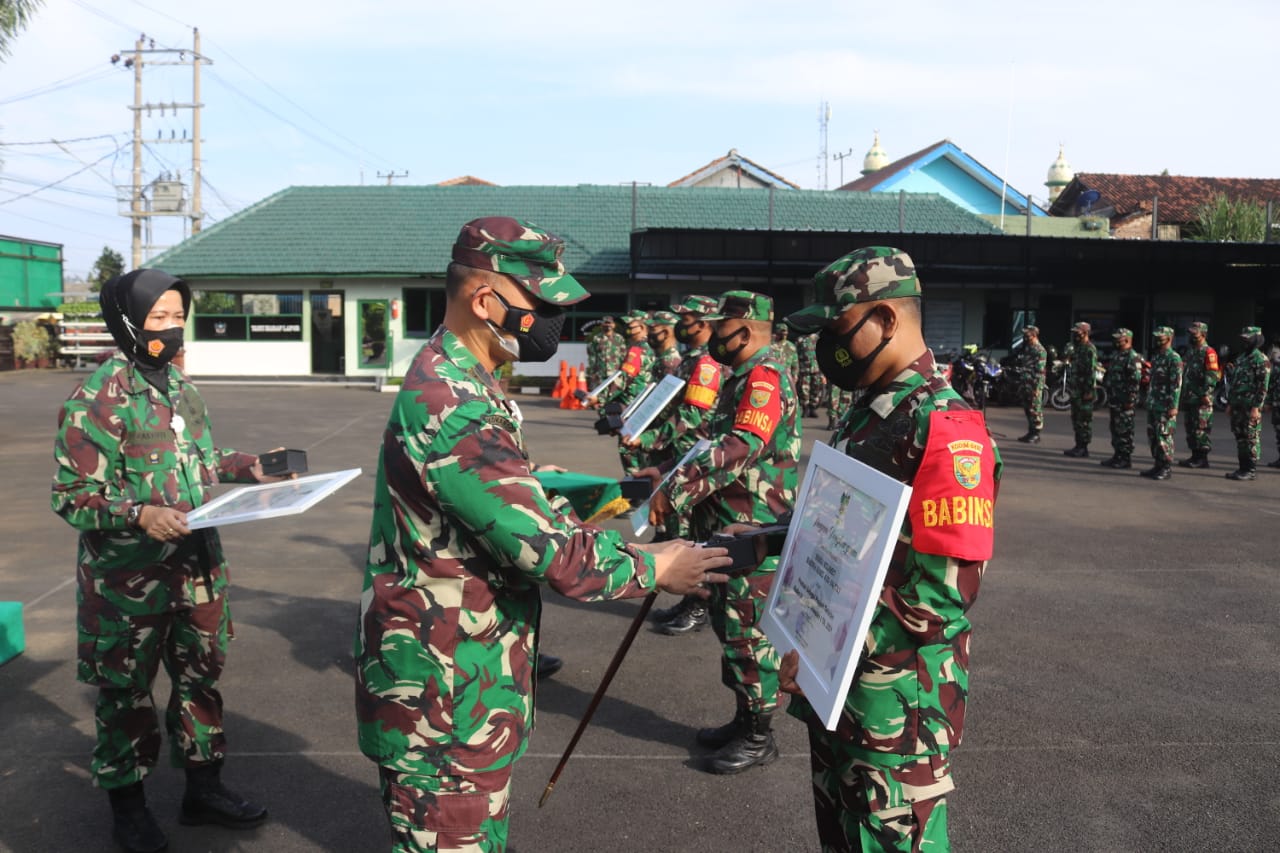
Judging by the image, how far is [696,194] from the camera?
30688 mm

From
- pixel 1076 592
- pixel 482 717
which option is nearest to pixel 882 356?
pixel 482 717

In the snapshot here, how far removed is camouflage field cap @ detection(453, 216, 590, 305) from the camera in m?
2.43

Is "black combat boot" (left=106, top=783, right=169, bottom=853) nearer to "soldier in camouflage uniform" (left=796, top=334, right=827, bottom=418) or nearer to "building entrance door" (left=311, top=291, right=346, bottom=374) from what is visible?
"soldier in camouflage uniform" (left=796, top=334, right=827, bottom=418)

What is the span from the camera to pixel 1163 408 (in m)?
13.2

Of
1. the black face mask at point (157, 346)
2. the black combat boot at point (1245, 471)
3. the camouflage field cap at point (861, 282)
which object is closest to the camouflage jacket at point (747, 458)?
the camouflage field cap at point (861, 282)

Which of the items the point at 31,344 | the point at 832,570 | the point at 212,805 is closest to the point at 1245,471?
the point at 832,570

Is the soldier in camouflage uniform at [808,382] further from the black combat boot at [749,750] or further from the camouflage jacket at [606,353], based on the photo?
the black combat boot at [749,750]

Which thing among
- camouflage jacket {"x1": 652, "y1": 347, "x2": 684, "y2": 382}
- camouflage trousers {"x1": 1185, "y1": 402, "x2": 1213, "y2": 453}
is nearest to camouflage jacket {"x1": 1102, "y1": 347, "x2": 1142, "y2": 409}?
camouflage trousers {"x1": 1185, "y1": 402, "x2": 1213, "y2": 453}

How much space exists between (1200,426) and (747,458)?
1229 centimetres

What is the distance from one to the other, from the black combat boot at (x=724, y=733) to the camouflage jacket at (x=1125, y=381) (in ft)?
37.7

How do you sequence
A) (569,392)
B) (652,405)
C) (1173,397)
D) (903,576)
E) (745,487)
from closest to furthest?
(903,576)
(745,487)
(652,405)
(1173,397)
(569,392)

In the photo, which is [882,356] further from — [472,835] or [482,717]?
[472,835]

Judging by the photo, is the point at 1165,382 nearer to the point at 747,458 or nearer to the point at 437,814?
the point at 747,458

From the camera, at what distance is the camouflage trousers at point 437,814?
2.33m
